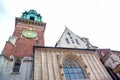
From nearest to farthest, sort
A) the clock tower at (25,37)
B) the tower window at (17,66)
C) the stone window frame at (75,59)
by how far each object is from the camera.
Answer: the stone window frame at (75,59) < the tower window at (17,66) < the clock tower at (25,37)

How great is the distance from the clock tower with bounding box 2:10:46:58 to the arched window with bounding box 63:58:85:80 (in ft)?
22.5

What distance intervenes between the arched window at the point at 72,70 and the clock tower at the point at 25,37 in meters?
6.84

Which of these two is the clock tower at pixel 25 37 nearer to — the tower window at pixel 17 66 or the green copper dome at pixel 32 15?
the green copper dome at pixel 32 15

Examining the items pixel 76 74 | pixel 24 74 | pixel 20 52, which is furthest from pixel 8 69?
pixel 76 74

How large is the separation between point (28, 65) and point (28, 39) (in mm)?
7228

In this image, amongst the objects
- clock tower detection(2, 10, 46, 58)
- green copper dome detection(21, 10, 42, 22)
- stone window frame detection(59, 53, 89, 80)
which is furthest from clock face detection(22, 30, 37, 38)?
stone window frame detection(59, 53, 89, 80)

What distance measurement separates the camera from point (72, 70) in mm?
13773

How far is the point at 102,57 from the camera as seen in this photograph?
59.4 ft

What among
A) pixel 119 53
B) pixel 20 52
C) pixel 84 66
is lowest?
pixel 84 66

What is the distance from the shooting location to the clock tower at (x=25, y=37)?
731 inches

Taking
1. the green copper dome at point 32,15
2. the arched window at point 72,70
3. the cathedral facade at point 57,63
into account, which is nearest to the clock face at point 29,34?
the cathedral facade at point 57,63

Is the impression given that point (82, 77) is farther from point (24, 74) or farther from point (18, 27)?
point (18, 27)

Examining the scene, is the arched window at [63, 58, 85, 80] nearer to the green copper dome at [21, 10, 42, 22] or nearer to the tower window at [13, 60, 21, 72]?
the tower window at [13, 60, 21, 72]

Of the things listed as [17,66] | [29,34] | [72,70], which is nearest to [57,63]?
[72,70]
